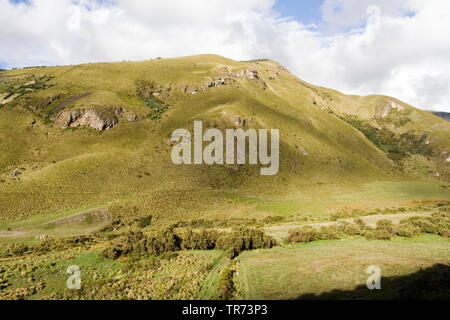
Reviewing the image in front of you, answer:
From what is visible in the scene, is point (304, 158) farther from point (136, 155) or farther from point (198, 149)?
point (136, 155)

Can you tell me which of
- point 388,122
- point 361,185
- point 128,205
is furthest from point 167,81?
point 388,122

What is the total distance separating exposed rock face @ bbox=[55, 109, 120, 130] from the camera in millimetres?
87438

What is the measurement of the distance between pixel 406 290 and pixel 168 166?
63347 mm

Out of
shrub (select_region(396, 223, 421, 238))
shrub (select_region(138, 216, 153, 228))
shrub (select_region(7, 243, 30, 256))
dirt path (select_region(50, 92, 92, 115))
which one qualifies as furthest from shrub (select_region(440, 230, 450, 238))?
dirt path (select_region(50, 92, 92, 115))

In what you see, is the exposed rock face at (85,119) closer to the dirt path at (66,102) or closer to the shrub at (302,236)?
the dirt path at (66,102)

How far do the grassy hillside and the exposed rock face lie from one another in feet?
1.60

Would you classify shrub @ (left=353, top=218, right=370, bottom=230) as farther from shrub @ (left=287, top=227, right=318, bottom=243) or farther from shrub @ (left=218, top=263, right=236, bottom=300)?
shrub @ (left=218, top=263, right=236, bottom=300)

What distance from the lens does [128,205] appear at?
175 feet

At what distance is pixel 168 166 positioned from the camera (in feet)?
242

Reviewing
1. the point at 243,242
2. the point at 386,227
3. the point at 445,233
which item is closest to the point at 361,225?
the point at 386,227

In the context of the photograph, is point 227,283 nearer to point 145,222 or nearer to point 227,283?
point 227,283

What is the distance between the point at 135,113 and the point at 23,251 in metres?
71.3

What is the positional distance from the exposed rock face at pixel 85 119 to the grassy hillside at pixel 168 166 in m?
0.49

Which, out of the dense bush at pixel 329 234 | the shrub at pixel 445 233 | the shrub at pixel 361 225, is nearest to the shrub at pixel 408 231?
the shrub at pixel 445 233
